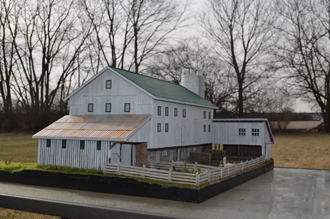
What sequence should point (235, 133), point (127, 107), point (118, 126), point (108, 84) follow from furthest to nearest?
point (235, 133), point (108, 84), point (127, 107), point (118, 126)

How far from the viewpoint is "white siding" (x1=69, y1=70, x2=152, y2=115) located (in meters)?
25.5

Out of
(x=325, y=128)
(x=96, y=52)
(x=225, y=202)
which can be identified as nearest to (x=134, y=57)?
(x=96, y=52)

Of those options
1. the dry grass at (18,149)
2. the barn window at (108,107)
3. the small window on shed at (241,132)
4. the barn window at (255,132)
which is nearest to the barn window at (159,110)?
the barn window at (108,107)

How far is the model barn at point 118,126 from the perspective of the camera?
2288 centimetres

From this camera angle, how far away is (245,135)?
32.3 metres

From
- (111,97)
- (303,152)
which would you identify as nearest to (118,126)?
(111,97)

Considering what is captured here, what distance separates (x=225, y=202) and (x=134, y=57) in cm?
3936

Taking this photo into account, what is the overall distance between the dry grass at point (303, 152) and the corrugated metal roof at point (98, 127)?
21.4m

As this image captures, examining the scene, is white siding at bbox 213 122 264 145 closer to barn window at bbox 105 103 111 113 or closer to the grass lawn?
the grass lawn

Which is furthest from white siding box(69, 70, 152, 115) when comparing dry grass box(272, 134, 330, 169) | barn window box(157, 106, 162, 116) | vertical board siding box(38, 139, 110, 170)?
dry grass box(272, 134, 330, 169)

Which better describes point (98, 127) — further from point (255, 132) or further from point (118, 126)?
point (255, 132)

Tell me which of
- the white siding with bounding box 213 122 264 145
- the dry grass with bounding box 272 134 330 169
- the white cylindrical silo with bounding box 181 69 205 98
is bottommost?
the dry grass with bounding box 272 134 330 169

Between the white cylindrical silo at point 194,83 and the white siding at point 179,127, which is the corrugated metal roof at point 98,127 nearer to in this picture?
the white siding at point 179,127

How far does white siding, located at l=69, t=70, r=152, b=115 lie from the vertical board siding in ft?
14.1
